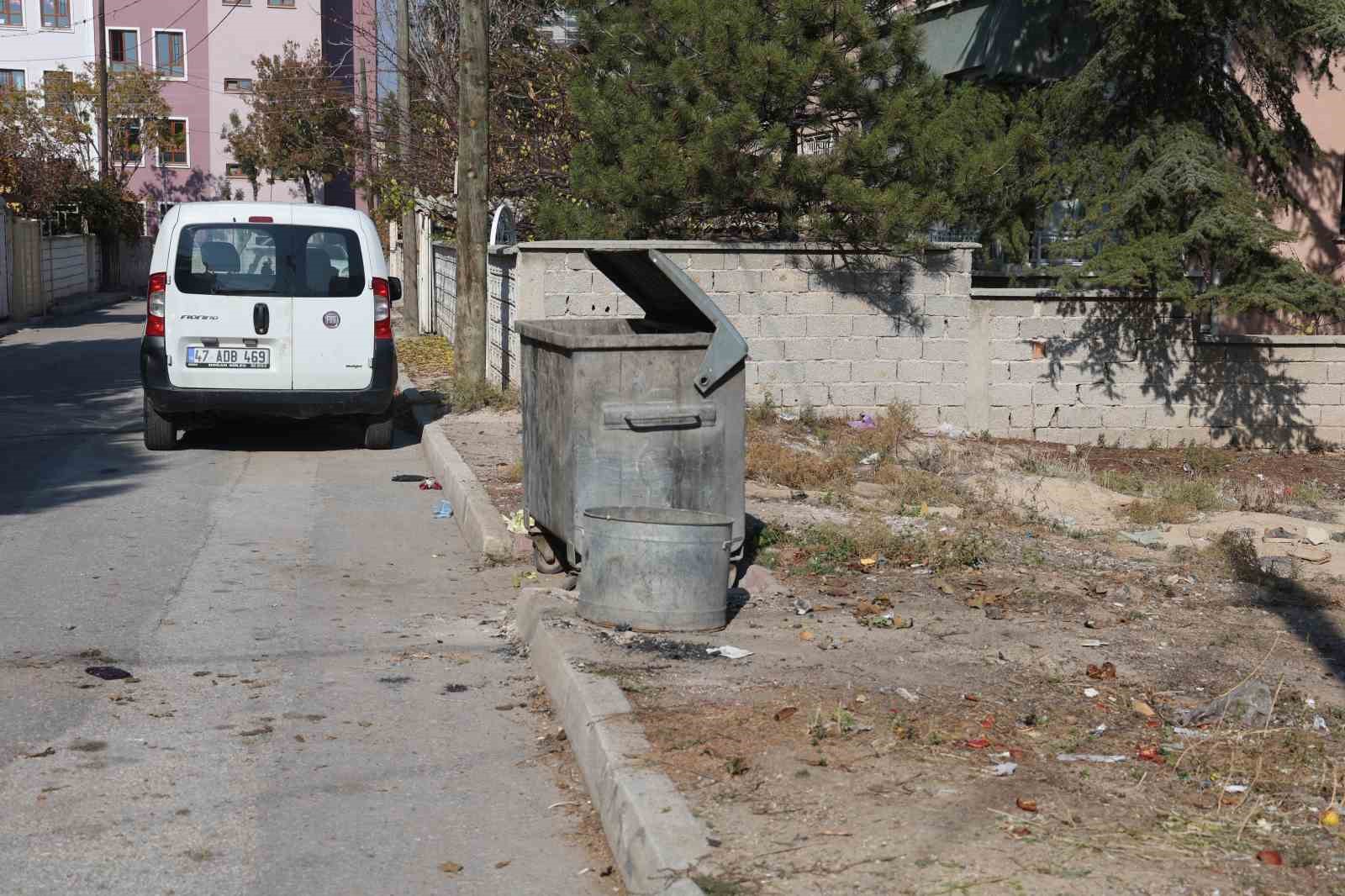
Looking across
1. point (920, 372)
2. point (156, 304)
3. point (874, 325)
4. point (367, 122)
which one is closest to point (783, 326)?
point (874, 325)

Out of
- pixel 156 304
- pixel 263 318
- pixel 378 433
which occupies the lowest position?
pixel 378 433

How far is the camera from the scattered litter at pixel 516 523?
8.73m

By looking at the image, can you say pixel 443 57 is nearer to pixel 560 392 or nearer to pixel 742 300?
pixel 742 300

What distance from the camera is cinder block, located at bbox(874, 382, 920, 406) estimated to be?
14.8m

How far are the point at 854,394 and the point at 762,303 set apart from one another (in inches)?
53.0

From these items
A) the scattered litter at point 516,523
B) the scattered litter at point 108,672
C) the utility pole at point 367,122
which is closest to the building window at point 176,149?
the utility pole at point 367,122

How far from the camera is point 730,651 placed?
6332 millimetres

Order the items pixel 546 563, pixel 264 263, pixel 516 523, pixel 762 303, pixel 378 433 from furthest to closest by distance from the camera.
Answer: pixel 762 303, pixel 378 433, pixel 264 263, pixel 516 523, pixel 546 563

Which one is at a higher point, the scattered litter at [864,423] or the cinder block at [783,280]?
the cinder block at [783,280]

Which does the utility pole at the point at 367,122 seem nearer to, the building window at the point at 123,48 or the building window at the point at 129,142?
the building window at the point at 129,142

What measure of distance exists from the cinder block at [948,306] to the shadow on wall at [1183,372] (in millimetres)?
879

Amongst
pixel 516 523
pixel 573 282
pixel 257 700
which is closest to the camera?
pixel 257 700

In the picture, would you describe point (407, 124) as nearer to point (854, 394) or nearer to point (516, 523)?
point (854, 394)

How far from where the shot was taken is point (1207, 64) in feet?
49.3
